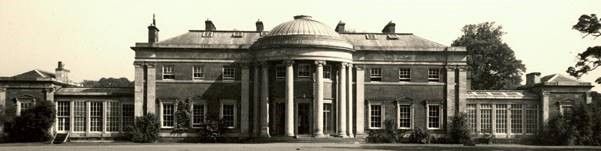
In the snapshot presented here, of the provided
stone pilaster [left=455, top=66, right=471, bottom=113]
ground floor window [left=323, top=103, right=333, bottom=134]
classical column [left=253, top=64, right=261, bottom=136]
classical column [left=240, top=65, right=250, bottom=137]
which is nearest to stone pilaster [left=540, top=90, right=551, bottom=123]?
stone pilaster [left=455, top=66, right=471, bottom=113]

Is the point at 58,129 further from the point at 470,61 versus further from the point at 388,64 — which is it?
the point at 470,61

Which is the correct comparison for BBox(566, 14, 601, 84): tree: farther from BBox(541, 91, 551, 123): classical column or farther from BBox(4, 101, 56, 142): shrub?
BBox(4, 101, 56, 142): shrub

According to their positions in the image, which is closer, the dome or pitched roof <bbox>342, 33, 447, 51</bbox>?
the dome

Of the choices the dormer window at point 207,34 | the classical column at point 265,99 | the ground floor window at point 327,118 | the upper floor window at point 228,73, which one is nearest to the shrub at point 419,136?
the ground floor window at point 327,118

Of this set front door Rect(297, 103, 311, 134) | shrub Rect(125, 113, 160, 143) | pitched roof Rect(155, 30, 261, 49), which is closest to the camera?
front door Rect(297, 103, 311, 134)

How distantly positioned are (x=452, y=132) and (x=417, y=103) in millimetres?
2858

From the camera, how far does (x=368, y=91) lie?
154 ft

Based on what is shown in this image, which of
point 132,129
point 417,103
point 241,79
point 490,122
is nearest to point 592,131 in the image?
point 490,122

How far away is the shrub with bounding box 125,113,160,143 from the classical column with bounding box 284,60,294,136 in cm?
849

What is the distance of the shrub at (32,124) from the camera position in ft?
147

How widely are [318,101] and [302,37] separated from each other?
12.8ft

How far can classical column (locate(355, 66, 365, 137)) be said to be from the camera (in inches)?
1834

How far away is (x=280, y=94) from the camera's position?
147 ft

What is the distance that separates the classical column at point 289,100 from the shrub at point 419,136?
26.4ft
